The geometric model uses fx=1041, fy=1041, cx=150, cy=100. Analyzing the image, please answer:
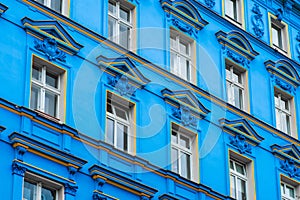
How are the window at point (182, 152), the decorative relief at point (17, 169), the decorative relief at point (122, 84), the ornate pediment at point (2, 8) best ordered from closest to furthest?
the decorative relief at point (17, 169), the ornate pediment at point (2, 8), the decorative relief at point (122, 84), the window at point (182, 152)

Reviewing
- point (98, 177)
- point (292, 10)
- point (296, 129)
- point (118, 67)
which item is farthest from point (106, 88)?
point (292, 10)

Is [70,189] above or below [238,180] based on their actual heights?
below

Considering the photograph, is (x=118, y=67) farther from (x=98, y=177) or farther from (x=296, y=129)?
(x=296, y=129)

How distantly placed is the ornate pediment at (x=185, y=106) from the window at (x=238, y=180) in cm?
182

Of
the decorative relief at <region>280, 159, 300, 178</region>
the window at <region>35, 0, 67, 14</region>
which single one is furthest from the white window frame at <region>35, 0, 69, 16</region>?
the decorative relief at <region>280, 159, 300, 178</region>

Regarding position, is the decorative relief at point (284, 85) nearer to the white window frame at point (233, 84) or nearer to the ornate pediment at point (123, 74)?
the white window frame at point (233, 84)

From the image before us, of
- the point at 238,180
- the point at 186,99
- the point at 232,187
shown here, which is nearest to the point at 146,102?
the point at 186,99

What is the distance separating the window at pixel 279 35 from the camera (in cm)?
3464

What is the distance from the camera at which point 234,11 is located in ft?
110

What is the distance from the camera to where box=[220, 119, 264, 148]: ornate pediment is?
29938 mm

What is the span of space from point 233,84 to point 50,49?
24.6ft

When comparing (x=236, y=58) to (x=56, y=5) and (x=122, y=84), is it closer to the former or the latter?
(x=122, y=84)

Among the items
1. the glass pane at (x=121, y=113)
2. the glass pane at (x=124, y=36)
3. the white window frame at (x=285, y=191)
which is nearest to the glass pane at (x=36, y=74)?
the glass pane at (x=121, y=113)

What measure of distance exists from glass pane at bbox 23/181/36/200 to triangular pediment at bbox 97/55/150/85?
14.8 ft
